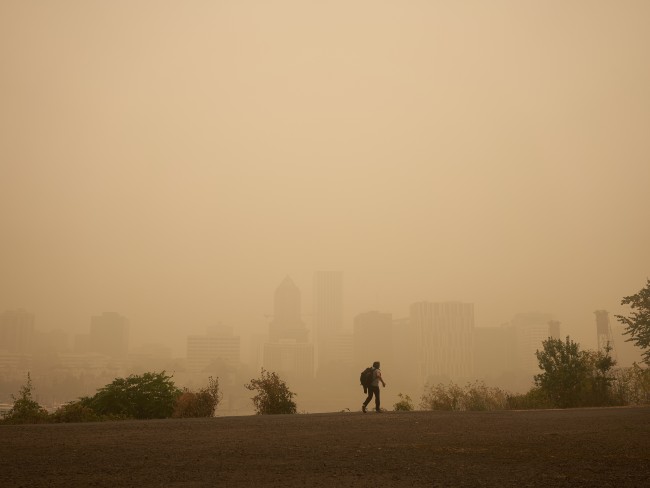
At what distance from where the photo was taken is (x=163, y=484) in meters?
Answer: 7.82

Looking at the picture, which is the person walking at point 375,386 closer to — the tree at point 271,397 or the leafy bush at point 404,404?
the leafy bush at point 404,404

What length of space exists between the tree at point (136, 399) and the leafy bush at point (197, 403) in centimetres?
53

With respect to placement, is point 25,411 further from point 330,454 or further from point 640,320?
point 640,320

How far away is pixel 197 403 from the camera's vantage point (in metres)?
20.8

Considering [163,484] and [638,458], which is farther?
[638,458]

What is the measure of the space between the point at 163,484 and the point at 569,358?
71.9ft

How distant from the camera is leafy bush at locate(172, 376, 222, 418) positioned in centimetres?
2052

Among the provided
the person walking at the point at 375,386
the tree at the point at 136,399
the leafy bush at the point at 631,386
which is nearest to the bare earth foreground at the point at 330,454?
the tree at the point at 136,399

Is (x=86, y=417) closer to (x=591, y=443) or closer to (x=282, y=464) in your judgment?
(x=282, y=464)

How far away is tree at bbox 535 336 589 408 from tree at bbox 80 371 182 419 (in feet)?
Answer: 50.7

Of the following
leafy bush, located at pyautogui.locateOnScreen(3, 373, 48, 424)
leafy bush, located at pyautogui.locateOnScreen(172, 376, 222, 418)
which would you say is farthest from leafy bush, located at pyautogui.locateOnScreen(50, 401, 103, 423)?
leafy bush, located at pyautogui.locateOnScreen(172, 376, 222, 418)

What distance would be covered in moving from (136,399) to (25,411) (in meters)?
3.52

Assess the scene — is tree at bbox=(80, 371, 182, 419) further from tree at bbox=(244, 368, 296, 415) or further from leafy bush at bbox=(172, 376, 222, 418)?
tree at bbox=(244, 368, 296, 415)

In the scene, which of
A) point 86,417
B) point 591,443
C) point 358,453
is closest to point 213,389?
point 86,417
